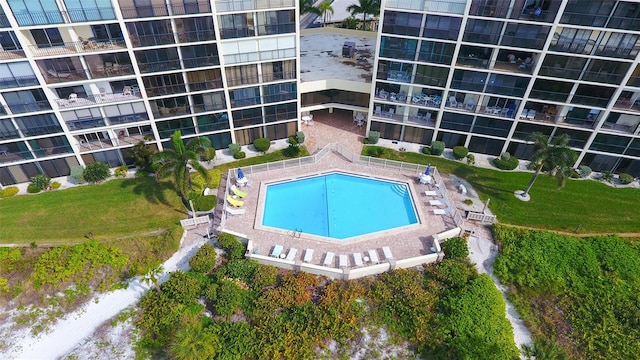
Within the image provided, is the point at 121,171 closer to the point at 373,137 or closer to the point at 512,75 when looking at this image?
the point at 373,137

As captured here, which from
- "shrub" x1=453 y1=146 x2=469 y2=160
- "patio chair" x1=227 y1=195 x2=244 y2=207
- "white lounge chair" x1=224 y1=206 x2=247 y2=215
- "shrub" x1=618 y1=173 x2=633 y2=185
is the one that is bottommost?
"white lounge chair" x1=224 y1=206 x2=247 y2=215

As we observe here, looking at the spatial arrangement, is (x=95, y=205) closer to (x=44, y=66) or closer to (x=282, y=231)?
(x=44, y=66)

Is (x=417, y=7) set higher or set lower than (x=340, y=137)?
higher

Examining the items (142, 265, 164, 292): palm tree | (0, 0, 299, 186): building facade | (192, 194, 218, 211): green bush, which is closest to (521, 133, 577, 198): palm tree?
(0, 0, 299, 186): building facade

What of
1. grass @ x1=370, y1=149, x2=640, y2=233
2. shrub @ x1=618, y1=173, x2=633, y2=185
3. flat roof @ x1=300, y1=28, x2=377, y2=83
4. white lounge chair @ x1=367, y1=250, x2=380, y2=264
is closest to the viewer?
white lounge chair @ x1=367, y1=250, x2=380, y2=264

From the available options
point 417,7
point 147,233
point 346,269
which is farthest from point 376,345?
point 417,7

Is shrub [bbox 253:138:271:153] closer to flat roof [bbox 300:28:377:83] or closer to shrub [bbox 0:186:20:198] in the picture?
flat roof [bbox 300:28:377:83]

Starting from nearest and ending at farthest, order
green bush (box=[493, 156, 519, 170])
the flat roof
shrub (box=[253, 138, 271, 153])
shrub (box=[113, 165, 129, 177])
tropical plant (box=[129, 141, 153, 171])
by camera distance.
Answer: tropical plant (box=[129, 141, 153, 171])
shrub (box=[113, 165, 129, 177])
green bush (box=[493, 156, 519, 170])
shrub (box=[253, 138, 271, 153])
the flat roof
